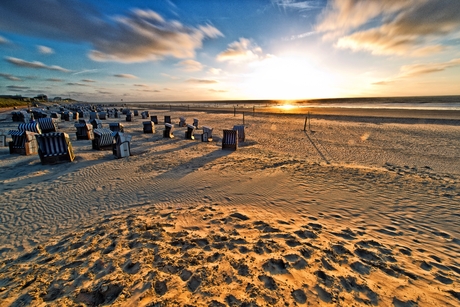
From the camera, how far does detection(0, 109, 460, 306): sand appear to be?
286 cm

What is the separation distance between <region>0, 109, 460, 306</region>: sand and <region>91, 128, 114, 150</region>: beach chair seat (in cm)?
282

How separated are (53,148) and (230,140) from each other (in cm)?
899

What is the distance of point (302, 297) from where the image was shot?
9.08ft

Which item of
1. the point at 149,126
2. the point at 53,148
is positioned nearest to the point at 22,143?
the point at 53,148

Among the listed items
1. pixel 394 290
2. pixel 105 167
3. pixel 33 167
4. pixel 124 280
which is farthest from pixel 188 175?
pixel 33 167

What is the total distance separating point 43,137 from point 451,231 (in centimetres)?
1502

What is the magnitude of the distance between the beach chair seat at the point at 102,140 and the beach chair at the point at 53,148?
2.27 m

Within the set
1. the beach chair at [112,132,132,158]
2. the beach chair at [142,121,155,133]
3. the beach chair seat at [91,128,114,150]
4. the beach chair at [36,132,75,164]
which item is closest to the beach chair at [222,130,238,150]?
the beach chair at [112,132,132,158]

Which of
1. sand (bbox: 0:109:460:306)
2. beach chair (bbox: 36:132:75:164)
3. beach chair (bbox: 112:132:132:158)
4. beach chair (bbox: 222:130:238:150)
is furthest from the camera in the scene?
beach chair (bbox: 222:130:238:150)

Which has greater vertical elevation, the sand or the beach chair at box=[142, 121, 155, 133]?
the beach chair at box=[142, 121, 155, 133]

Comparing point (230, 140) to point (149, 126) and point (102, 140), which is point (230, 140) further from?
point (149, 126)

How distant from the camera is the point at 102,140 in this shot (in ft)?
38.3

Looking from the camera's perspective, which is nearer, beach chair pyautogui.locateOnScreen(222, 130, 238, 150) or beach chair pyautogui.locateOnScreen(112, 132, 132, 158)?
beach chair pyautogui.locateOnScreen(112, 132, 132, 158)

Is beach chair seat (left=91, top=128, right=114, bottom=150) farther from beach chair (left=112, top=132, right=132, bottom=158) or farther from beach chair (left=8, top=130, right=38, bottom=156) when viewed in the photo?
beach chair (left=8, top=130, right=38, bottom=156)
